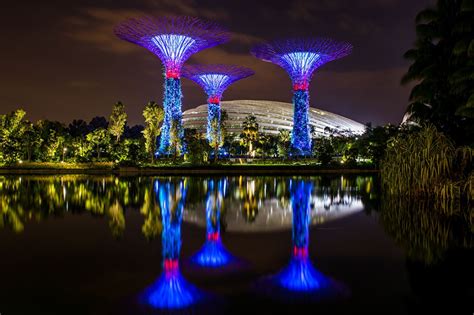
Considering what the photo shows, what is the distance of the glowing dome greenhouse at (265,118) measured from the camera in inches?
5438

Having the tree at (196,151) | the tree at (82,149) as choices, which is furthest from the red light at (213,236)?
the tree at (82,149)

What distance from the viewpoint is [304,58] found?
7200 centimetres

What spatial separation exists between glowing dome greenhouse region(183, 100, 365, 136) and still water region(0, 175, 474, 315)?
4564 inches

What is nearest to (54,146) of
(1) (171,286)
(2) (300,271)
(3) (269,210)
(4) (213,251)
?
(3) (269,210)

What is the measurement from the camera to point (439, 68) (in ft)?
92.2

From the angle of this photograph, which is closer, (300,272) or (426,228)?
(300,272)

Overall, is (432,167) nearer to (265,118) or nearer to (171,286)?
(171,286)

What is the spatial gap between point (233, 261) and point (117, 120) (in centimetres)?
6635

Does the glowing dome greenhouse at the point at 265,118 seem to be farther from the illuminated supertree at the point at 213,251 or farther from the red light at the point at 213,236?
the red light at the point at 213,236

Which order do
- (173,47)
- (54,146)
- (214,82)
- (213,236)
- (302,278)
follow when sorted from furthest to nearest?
(214,82), (54,146), (173,47), (213,236), (302,278)

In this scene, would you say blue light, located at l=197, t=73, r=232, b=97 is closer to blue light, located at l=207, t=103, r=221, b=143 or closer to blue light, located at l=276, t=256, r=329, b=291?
blue light, located at l=207, t=103, r=221, b=143

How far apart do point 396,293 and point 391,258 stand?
2.83m

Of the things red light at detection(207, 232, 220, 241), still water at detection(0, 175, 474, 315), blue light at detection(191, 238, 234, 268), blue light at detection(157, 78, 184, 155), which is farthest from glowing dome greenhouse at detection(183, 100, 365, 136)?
blue light at detection(191, 238, 234, 268)

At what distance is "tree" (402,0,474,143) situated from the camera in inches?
1027
